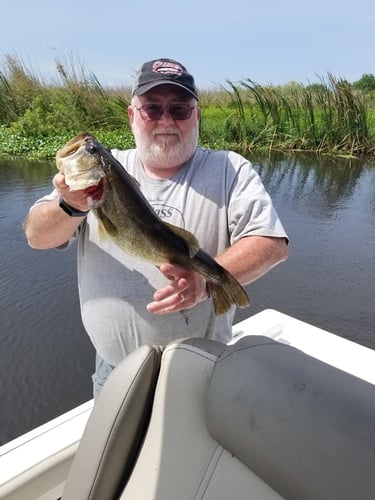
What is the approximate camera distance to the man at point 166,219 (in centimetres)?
206

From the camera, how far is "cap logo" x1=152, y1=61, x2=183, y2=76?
212 centimetres

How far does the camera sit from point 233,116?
1834 centimetres

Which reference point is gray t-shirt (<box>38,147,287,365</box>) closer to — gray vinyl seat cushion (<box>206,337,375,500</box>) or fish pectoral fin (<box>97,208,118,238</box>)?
fish pectoral fin (<box>97,208,118,238</box>)

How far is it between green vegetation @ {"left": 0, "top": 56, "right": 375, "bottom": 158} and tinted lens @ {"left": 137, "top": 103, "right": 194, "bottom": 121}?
522 inches

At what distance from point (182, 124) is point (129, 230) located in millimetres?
767

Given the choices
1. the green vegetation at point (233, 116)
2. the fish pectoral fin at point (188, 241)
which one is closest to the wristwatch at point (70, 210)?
the fish pectoral fin at point (188, 241)

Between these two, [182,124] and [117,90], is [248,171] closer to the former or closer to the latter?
[182,124]

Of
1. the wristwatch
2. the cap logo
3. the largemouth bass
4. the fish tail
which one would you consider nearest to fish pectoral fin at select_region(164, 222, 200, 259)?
the largemouth bass

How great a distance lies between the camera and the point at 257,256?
6.46ft

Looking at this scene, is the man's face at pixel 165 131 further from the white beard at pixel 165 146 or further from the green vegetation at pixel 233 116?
the green vegetation at pixel 233 116

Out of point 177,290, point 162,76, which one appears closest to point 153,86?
point 162,76

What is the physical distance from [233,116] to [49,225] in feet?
57.5

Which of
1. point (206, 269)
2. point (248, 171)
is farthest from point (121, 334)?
point (248, 171)

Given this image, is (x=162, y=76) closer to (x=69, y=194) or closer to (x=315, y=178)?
(x=69, y=194)
